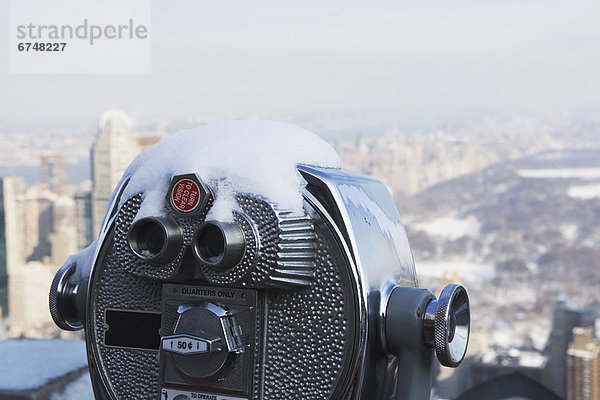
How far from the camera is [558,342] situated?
13.4 feet

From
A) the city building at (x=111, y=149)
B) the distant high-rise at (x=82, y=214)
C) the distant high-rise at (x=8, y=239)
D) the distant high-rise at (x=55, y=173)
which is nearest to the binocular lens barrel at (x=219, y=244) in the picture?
the city building at (x=111, y=149)

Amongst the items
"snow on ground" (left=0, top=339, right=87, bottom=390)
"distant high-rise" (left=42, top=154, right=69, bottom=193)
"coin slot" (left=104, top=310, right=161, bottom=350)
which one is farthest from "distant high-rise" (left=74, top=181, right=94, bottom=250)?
"coin slot" (left=104, top=310, right=161, bottom=350)

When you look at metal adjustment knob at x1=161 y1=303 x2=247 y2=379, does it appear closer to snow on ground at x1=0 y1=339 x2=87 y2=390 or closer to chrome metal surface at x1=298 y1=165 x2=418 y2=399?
chrome metal surface at x1=298 y1=165 x2=418 y2=399

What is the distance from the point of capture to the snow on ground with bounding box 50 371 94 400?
1636 mm

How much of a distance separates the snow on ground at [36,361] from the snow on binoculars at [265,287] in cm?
64

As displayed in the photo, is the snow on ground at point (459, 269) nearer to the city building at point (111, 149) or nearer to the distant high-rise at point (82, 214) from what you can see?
the city building at point (111, 149)

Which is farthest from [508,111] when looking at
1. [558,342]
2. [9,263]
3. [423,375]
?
[423,375]

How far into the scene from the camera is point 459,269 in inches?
362

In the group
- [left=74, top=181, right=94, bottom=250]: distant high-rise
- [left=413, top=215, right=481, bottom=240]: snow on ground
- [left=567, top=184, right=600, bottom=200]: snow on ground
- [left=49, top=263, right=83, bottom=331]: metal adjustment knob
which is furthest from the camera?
[left=567, top=184, right=600, bottom=200]: snow on ground

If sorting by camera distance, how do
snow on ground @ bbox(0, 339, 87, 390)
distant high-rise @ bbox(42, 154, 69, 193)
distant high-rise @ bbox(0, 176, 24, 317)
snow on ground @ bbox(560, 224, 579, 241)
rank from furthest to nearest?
1. snow on ground @ bbox(560, 224, 579, 241)
2. distant high-rise @ bbox(42, 154, 69, 193)
3. distant high-rise @ bbox(0, 176, 24, 317)
4. snow on ground @ bbox(0, 339, 87, 390)

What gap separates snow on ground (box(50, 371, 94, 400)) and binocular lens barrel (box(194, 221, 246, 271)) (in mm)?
813

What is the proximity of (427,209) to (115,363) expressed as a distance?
670 centimetres

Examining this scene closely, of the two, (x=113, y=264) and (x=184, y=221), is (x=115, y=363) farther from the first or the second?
(x=184, y=221)

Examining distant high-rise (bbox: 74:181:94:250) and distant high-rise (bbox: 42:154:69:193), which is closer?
→ distant high-rise (bbox: 74:181:94:250)
